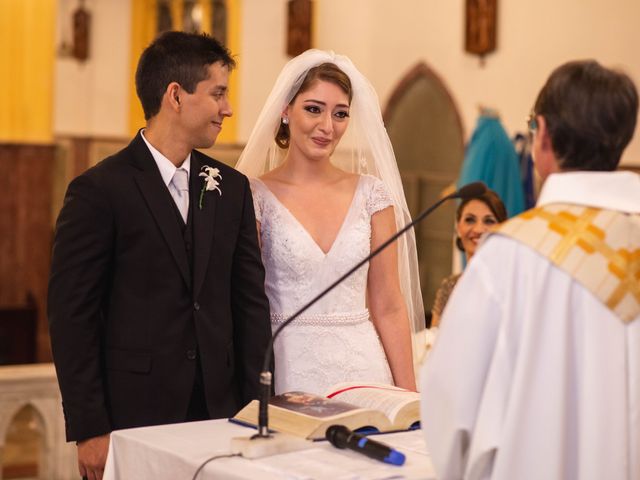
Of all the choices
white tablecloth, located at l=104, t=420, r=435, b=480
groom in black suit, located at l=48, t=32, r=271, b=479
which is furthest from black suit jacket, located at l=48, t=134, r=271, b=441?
white tablecloth, located at l=104, t=420, r=435, b=480

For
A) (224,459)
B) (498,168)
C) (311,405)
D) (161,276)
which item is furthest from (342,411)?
(498,168)

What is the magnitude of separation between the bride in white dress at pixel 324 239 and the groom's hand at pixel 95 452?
780 millimetres

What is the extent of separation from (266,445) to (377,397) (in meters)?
0.50

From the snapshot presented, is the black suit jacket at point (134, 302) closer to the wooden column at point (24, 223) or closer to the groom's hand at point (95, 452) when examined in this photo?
the groom's hand at point (95, 452)

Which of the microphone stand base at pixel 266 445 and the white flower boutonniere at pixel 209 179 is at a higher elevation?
the white flower boutonniere at pixel 209 179

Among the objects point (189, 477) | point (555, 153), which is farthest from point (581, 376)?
point (189, 477)

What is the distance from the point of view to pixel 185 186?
322 cm

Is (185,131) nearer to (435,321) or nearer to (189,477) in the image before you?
(189,477)

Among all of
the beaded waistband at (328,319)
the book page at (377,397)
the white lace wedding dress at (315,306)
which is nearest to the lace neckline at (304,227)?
the white lace wedding dress at (315,306)

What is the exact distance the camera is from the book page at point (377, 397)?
270 centimetres

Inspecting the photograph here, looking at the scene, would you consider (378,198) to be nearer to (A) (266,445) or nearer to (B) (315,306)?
(B) (315,306)

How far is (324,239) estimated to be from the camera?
373 centimetres

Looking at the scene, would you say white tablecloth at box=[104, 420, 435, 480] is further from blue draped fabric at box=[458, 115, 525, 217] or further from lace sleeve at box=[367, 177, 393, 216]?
blue draped fabric at box=[458, 115, 525, 217]

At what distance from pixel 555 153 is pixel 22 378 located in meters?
4.10
